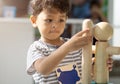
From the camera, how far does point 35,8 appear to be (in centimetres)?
72

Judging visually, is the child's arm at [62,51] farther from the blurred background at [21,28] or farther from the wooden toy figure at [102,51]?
the blurred background at [21,28]

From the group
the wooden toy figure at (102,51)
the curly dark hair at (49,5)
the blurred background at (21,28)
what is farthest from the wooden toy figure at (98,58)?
the blurred background at (21,28)

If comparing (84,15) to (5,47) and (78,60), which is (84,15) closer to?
(5,47)

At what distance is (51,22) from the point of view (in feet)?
2.17

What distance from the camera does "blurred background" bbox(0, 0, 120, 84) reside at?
84.0 inches

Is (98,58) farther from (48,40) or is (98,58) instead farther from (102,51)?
(48,40)

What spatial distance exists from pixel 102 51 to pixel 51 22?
128mm

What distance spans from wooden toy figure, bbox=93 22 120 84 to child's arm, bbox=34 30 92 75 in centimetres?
2

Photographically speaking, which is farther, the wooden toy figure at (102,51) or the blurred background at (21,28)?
the blurred background at (21,28)

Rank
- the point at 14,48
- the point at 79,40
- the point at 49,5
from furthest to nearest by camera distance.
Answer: the point at 14,48
the point at 49,5
the point at 79,40

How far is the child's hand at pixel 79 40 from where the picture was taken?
0.57m

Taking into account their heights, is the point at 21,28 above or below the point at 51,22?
below

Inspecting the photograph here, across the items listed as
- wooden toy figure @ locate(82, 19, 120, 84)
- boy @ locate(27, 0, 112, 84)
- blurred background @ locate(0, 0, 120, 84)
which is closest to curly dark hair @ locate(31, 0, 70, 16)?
boy @ locate(27, 0, 112, 84)

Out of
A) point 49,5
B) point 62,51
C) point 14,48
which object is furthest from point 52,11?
point 14,48
